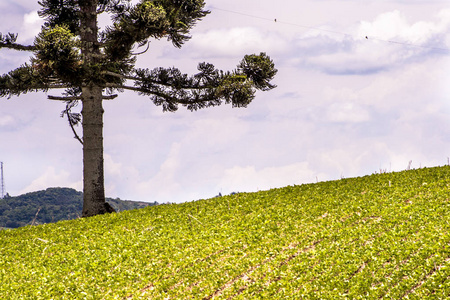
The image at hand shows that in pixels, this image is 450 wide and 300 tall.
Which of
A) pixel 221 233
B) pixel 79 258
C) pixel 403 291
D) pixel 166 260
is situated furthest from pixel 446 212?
pixel 79 258

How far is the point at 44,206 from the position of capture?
64.9 m

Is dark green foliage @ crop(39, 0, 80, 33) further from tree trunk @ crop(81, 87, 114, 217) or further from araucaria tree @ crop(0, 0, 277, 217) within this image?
tree trunk @ crop(81, 87, 114, 217)

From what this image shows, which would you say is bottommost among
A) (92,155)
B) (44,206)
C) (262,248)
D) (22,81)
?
(262,248)

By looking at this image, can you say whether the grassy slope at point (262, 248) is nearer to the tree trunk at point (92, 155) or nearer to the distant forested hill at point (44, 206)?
the tree trunk at point (92, 155)

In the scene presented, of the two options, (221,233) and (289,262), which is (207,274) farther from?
(221,233)

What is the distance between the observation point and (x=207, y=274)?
35.0 feet

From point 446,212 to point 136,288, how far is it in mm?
7753

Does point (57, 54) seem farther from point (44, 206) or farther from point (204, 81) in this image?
point (44, 206)

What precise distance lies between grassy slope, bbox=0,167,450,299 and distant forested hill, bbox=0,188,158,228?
135 ft

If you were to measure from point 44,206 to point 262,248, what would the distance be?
194 ft

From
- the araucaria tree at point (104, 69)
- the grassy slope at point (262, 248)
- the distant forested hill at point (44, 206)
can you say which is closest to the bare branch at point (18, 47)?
the araucaria tree at point (104, 69)

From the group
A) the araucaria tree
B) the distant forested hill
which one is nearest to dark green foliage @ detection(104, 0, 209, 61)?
the araucaria tree

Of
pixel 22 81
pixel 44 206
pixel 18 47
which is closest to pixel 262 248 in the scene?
pixel 22 81

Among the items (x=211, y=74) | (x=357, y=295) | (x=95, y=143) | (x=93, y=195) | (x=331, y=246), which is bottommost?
(x=357, y=295)
